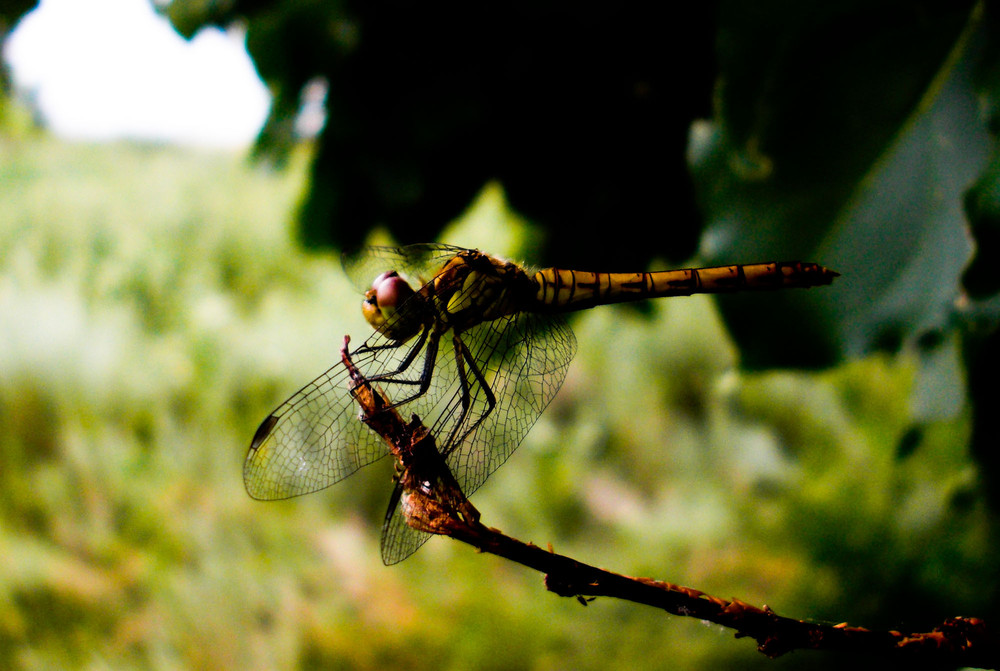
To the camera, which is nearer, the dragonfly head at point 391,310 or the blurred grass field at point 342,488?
the dragonfly head at point 391,310

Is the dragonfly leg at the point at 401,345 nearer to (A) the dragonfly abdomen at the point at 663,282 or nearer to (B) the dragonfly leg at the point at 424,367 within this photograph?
(B) the dragonfly leg at the point at 424,367

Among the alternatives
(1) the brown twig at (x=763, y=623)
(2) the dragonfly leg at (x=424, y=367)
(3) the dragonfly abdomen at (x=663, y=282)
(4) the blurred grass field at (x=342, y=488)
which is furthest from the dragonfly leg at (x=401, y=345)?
(4) the blurred grass field at (x=342, y=488)

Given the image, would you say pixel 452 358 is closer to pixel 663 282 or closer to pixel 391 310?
pixel 391 310

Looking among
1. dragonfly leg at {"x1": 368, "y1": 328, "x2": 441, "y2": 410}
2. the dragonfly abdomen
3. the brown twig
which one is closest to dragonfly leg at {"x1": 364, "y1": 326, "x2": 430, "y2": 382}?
dragonfly leg at {"x1": 368, "y1": 328, "x2": 441, "y2": 410}

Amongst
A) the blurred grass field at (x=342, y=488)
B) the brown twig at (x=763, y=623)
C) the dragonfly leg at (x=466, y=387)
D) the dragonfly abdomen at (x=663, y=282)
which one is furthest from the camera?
the blurred grass field at (x=342, y=488)

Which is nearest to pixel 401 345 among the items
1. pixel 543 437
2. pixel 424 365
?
pixel 424 365

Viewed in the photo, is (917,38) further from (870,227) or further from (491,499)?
(491,499)

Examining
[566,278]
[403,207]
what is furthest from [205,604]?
[566,278]

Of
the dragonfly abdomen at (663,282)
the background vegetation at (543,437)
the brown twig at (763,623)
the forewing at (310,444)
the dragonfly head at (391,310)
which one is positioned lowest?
the brown twig at (763,623)
